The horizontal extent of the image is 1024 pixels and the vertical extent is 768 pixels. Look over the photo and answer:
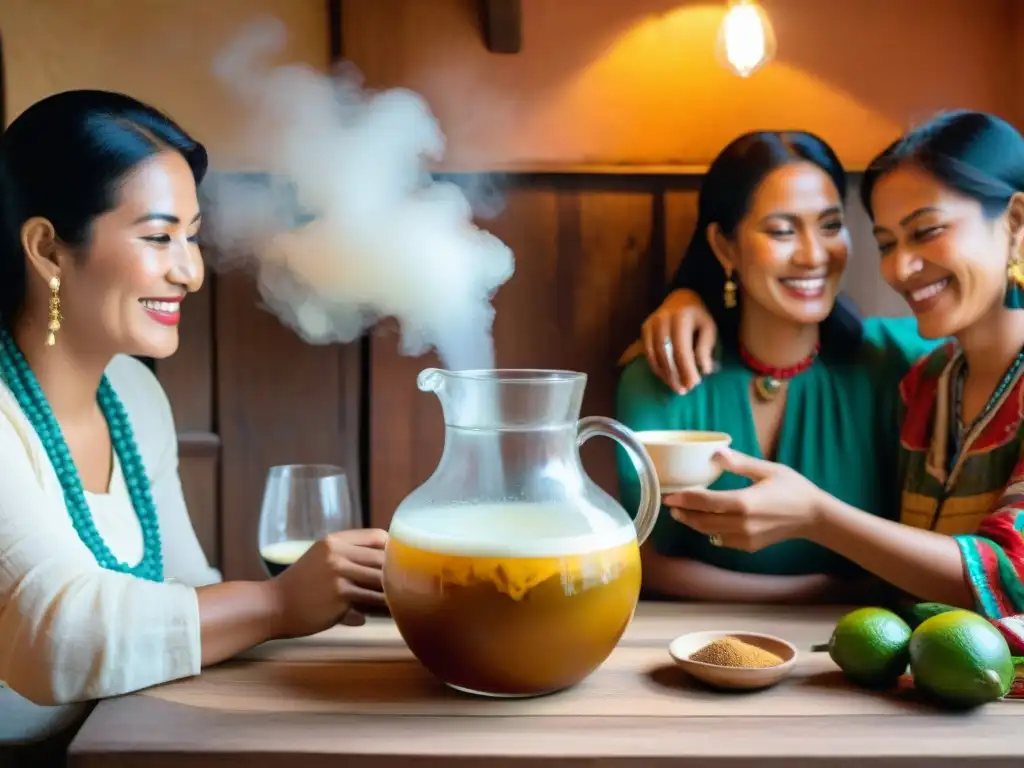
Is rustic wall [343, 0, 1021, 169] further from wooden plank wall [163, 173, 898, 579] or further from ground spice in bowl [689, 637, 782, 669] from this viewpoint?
ground spice in bowl [689, 637, 782, 669]

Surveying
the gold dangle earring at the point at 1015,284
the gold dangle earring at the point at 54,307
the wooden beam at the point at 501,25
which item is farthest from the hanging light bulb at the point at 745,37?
the gold dangle earring at the point at 54,307

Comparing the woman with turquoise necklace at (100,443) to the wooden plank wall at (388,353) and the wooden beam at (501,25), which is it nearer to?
the wooden plank wall at (388,353)

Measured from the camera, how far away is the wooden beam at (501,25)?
189 cm

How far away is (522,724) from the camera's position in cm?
96

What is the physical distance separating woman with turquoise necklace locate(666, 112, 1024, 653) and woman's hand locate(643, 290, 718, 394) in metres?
0.34

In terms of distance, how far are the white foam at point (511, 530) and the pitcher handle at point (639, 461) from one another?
26mm

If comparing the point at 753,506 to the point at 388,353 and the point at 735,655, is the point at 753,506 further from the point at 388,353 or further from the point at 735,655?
the point at 388,353

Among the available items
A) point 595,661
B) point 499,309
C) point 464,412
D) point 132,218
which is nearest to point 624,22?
point 499,309

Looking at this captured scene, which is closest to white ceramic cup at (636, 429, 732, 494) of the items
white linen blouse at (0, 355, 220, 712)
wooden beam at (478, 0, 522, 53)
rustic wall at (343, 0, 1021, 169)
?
white linen blouse at (0, 355, 220, 712)

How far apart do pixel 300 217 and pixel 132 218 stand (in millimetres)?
587

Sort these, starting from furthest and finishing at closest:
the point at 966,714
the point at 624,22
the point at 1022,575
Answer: the point at 624,22, the point at 1022,575, the point at 966,714

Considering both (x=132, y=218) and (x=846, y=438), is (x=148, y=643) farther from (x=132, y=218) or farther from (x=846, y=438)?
(x=846, y=438)

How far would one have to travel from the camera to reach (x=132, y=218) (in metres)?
1.35

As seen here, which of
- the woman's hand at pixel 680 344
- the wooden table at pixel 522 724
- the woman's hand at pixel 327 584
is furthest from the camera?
the woman's hand at pixel 680 344
